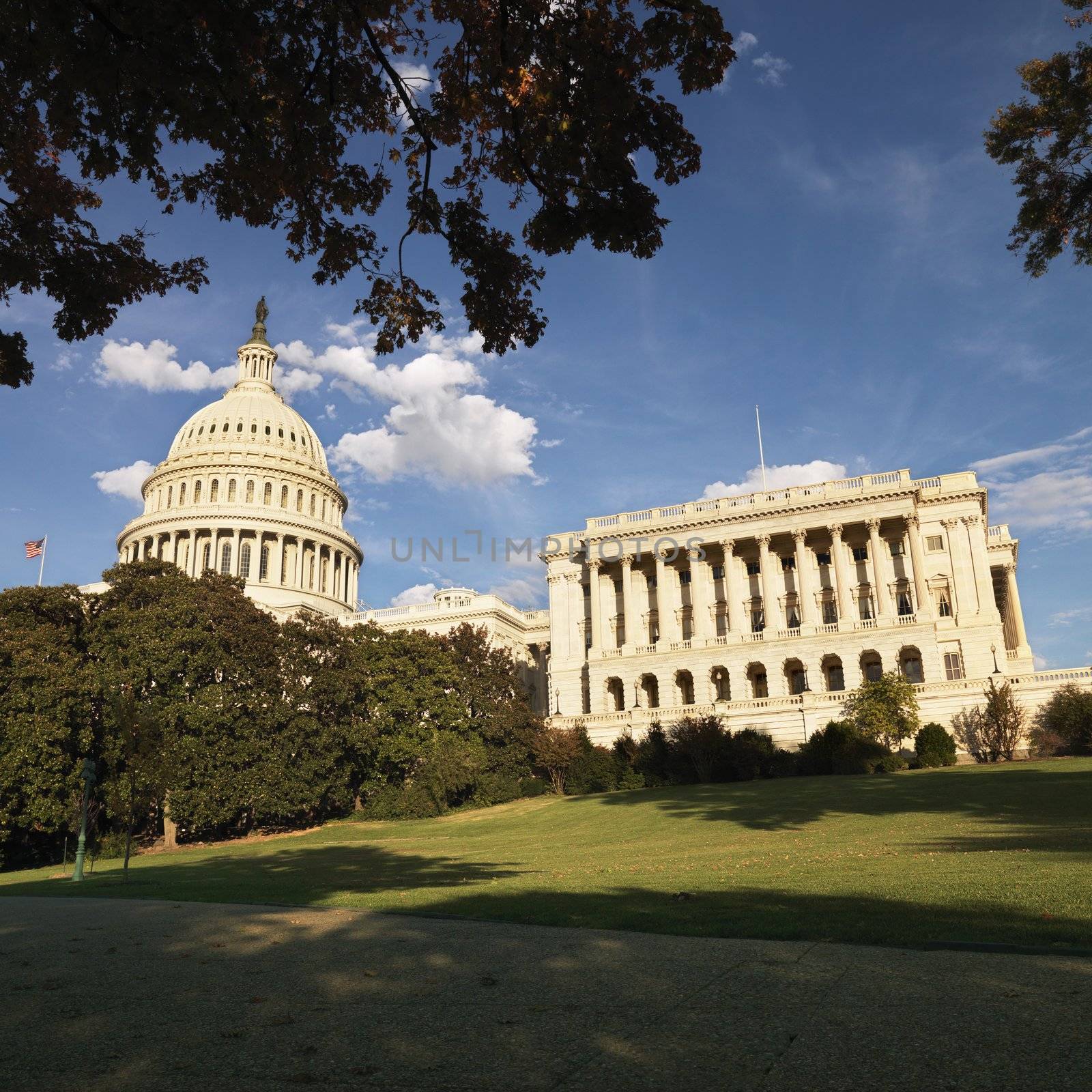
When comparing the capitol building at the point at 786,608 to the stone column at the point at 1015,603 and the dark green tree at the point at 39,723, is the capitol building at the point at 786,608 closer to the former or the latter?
the stone column at the point at 1015,603

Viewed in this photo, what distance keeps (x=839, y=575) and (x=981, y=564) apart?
10.8m

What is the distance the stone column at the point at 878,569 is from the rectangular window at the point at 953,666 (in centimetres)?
538

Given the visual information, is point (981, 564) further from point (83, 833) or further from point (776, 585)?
point (83, 833)

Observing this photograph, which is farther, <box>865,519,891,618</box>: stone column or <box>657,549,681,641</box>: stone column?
<box>657,549,681,641</box>: stone column

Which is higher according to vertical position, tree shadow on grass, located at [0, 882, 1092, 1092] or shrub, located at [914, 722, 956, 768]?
shrub, located at [914, 722, 956, 768]

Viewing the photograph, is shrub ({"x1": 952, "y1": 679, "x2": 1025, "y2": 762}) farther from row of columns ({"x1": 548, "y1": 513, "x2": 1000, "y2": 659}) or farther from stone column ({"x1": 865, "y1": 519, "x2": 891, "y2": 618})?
stone column ({"x1": 865, "y1": 519, "x2": 891, "y2": 618})

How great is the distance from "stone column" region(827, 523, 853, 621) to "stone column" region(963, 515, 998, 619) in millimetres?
9565

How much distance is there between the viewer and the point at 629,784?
52.9 metres

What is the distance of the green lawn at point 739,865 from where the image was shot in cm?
1084

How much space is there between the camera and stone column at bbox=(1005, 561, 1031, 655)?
7744 cm

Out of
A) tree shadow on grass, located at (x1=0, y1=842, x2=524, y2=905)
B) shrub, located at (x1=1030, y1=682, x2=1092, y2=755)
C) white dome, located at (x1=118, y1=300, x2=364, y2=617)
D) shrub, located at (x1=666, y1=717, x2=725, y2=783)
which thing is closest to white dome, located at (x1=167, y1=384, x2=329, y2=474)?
white dome, located at (x1=118, y1=300, x2=364, y2=617)

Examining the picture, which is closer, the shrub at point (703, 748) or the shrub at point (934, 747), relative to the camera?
the shrub at point (934, 747)

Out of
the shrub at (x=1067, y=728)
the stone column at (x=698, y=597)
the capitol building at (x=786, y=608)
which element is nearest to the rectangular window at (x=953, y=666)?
the capitol building at (x=786, y=608)

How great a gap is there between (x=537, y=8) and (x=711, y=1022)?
378 inches
